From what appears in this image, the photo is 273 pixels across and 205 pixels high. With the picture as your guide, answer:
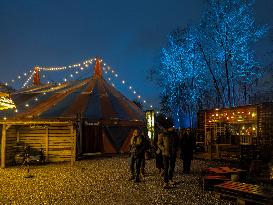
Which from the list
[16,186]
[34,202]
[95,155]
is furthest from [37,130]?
[34,202]

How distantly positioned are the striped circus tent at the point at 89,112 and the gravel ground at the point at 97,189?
22.5 feet

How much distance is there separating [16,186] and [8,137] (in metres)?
7.24

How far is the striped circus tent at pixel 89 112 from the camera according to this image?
2052 cm

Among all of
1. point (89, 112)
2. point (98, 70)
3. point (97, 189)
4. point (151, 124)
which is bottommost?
point (97, 189)

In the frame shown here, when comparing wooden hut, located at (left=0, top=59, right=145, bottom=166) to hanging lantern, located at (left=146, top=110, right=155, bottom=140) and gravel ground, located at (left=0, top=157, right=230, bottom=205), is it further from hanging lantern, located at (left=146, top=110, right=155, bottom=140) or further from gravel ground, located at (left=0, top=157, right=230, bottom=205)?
gravel ground, located at (left=0, top=157, right=230, bottom=205)

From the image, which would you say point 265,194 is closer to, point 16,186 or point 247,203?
point 247,203

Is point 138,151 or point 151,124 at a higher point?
point 151,124

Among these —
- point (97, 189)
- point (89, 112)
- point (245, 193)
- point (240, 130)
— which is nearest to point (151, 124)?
point (89, 112)

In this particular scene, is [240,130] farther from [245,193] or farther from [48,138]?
[245,193]

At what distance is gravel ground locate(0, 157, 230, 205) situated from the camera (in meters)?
8.40

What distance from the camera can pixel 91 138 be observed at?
2091 cm

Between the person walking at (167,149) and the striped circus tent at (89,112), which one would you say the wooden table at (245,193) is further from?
the striped circus tent at (89,112)

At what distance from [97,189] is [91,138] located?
439 inches

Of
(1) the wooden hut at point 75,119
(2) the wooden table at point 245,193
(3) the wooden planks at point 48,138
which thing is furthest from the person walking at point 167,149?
(3) the wooden planks at point 48,138
